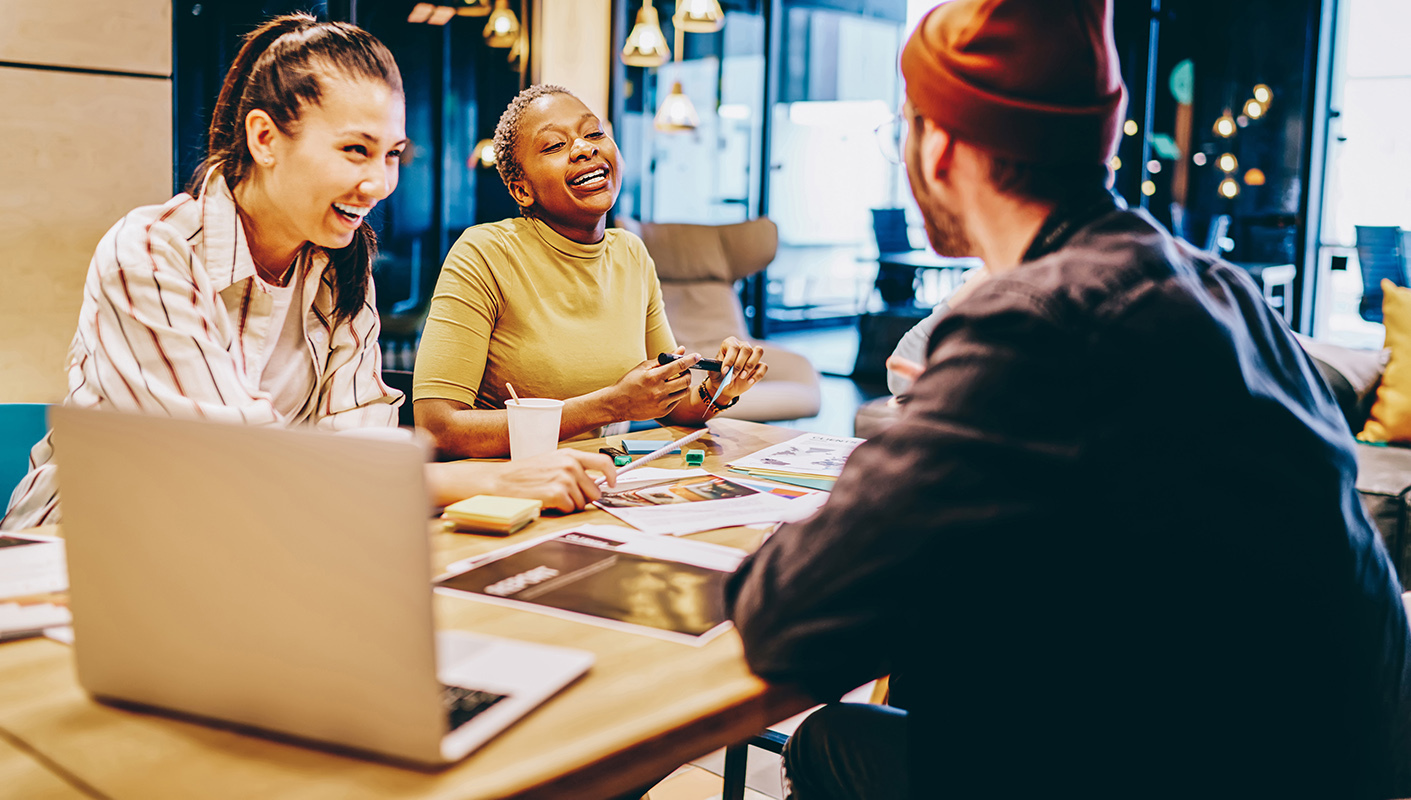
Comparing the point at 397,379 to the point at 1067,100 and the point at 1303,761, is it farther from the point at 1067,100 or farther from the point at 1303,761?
the point at 1303,761

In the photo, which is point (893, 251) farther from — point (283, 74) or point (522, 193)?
point (283, 74)

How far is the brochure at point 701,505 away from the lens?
1352 mm

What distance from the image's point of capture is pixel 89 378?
4.45 feet

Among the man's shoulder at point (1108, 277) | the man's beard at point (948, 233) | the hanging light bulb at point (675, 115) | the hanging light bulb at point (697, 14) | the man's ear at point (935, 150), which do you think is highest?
the hanging light bulb at point (697, 14)

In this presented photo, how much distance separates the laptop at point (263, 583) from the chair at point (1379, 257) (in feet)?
21.6

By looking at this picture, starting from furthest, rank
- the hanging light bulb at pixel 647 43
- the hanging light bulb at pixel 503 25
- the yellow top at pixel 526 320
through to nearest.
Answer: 1. the hanging light bulb at pixel 503 25
2. the hanging light bulb at pixel 647 43
3. the yellow top at pixel 526 320

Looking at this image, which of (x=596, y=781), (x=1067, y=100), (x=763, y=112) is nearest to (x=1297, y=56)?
(x=763, y=112)

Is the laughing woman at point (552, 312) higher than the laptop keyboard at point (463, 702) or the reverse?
higher

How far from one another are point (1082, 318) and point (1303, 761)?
42 centimetres

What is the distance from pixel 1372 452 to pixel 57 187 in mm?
4238

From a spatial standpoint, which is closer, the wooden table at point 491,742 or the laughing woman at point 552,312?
the wooden table at point 491,742

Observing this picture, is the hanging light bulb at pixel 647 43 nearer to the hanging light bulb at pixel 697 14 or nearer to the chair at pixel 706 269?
the hanging light bulb at pixel 697 14

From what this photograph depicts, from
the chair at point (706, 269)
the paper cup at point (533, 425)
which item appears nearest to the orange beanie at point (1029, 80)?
the paper cup at point (533, 425)

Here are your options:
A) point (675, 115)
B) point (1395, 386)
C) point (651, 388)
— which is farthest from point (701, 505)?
point (675, 115)
